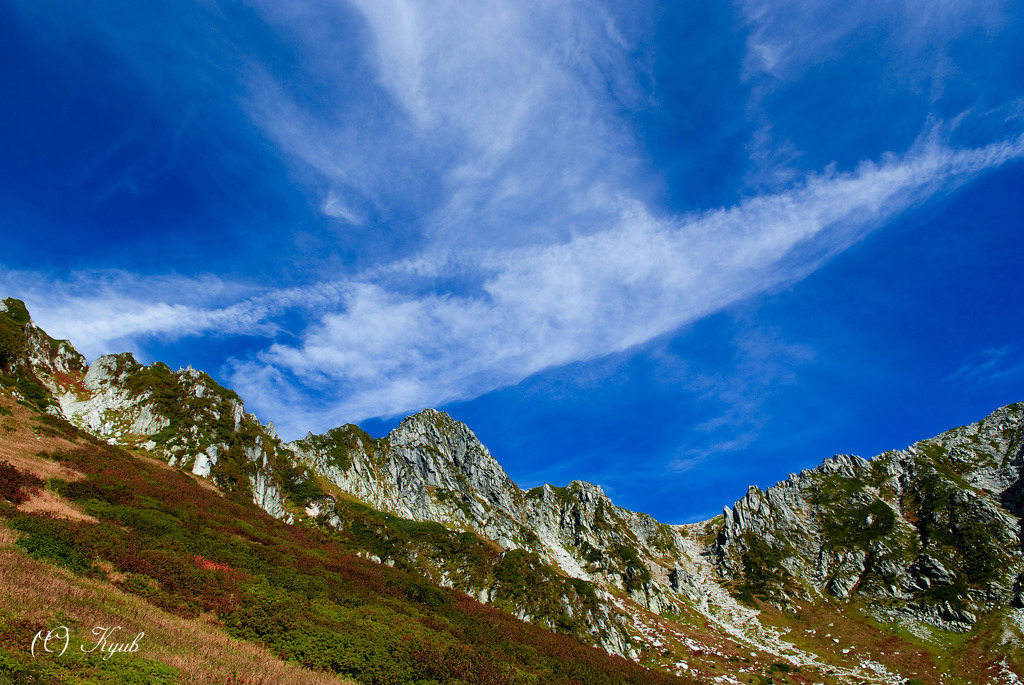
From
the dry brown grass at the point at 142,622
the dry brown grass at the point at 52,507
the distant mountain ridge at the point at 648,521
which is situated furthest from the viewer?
the distant mountain ridge at the point at 648,521

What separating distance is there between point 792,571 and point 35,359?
634 ft

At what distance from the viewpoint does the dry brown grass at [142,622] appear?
15.8 m

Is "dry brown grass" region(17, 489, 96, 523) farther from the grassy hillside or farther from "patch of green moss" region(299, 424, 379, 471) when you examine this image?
"patch of green moss" region(299, 424, 379, 471)

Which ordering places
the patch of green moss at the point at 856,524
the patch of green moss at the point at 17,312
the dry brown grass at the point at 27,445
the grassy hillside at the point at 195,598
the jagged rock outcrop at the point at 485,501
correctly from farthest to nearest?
1. the patch of green moss at the point at 856,524
2. the jagged rock outcrop at the point at 485,501
3. the patch of green moss at the point at 17,312
4. the dry brown grass at the point at 27,445
5. the grassy hillside at the point at 195,598

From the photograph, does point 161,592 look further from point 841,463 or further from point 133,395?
point 841,463

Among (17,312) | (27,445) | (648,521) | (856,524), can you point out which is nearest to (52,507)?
(27,445)

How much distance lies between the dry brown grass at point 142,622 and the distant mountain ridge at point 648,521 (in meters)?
44.3

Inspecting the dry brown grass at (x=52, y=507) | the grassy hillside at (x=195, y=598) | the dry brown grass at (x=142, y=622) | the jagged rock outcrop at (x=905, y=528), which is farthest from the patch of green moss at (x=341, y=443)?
the jagged rock outcrop at (x=905, y=528)

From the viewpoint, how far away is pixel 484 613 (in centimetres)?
4319

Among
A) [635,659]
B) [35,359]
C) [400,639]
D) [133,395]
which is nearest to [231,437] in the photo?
[133,395]

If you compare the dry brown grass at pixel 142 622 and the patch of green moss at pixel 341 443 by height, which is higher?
the patch of green moss at pixel 341 443

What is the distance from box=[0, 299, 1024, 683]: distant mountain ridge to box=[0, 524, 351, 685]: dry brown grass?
4431 centimetres

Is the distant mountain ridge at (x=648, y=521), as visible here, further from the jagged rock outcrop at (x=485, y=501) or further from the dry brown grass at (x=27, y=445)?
the dry brown grass at (x=27, y=445)

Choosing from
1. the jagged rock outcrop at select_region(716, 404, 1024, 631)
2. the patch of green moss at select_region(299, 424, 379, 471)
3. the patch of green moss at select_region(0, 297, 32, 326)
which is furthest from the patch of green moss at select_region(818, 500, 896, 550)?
the patch of green moss at select_region(0, 297, 32, 326)
